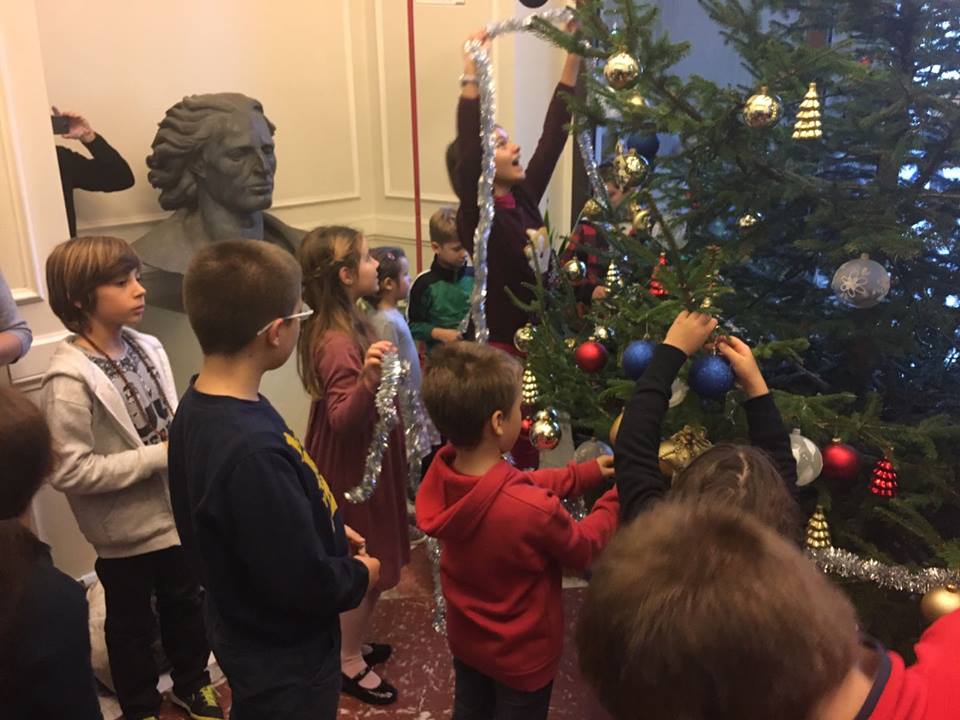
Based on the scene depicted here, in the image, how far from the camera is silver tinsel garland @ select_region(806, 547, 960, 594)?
56.8 inches

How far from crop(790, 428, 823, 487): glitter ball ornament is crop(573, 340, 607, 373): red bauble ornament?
0.45 metres

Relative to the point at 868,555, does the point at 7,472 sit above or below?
above

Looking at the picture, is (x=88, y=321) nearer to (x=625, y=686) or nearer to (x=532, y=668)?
(x=532, y=668)

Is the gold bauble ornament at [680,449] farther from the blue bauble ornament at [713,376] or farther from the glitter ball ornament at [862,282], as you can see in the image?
the glitter ball ornament at [862,282]

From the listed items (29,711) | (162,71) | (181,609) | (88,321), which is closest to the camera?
(29,711)

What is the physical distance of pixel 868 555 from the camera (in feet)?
5.16

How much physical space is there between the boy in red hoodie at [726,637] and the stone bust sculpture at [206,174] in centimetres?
237

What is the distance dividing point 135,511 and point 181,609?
0.33m

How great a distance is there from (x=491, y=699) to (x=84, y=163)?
7.15 feet

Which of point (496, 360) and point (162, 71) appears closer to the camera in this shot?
point (496, 360)

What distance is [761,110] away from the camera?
4.80 feet

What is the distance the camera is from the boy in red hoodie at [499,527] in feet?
4.75

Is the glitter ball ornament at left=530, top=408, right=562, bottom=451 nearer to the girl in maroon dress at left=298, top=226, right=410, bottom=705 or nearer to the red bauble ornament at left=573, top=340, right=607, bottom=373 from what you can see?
the red bauble ornament at left=573, top=340, right=607, bottom=373

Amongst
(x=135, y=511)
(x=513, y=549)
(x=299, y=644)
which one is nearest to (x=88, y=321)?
(x=135, y=511)
